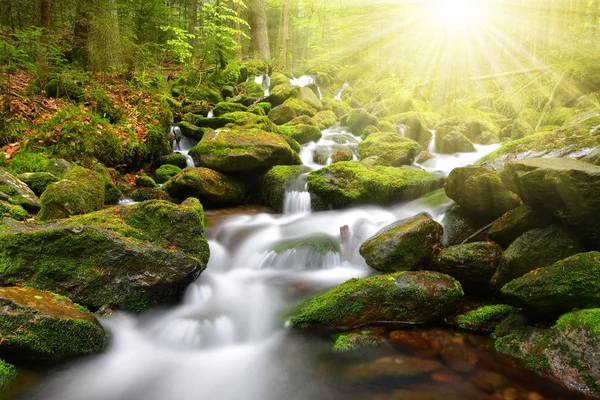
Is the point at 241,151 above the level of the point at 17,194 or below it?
above

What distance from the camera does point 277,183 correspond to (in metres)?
8.41

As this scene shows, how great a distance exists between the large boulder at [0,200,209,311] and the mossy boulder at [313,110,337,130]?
384 inches

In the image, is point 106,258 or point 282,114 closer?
point 106,258

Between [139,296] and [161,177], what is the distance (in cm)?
529

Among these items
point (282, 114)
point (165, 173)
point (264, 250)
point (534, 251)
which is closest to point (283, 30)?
point (282, 114)

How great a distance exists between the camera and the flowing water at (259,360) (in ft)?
10.7

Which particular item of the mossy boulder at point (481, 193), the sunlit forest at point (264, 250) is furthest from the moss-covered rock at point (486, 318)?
the mossy boulder at point (481, 193)

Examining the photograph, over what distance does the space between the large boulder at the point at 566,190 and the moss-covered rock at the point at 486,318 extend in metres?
1.27

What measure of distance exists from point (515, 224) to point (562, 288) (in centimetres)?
141

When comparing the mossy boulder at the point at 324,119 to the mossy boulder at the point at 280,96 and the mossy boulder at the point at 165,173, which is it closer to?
the mossy boulder at the point at 280,96

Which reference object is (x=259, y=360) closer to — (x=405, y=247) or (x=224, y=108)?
(x=405, y=247)

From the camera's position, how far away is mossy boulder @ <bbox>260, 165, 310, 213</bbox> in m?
8.26

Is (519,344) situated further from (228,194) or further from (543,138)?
(228,194)

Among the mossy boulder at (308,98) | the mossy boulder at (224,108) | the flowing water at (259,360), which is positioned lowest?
the flowing water at (259,360)
